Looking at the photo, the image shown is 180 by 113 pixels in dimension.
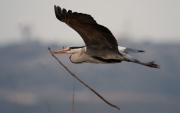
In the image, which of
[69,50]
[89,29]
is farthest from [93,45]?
[89,29]

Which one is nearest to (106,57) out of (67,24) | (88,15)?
(67,24)

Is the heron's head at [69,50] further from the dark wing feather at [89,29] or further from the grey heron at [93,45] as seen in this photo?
the dark wing feather at [89,29]

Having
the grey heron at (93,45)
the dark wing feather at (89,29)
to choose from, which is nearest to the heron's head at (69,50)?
the grey heron at (93,45)

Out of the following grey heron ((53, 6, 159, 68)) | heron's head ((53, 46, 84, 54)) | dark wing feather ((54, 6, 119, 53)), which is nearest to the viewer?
dark wing feather ((54, 6, 119, 53))

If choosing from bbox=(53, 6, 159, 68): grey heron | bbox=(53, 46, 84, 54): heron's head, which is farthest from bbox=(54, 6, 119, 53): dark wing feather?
bbox=(53, 46, 84, 54): heron's head

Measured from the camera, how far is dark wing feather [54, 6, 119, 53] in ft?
15.8

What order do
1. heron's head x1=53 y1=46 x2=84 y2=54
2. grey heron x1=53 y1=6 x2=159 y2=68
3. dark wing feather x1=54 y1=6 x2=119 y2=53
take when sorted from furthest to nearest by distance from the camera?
heron's head x1=53 y1=46 x2=84 y2=54
grey heron x1=53 y1=6 x2=159 y2=68
dark wing feather x1=54 y1=6 x2=119 y2=53

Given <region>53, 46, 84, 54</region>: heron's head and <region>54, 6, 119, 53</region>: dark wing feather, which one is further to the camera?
<region>53, 46, 84, 54</region>: heron's head

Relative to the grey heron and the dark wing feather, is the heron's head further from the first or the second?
the dark wing feather

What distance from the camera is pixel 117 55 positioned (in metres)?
5.81

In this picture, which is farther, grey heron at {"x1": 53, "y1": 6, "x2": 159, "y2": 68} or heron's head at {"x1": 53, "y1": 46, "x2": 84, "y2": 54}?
heron's head at {"x1": 53, "y1": 46, "x2": 84, "y2": 54}

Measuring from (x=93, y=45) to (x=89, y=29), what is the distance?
73 centimetres

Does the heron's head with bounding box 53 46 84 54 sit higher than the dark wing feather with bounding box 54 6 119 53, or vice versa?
the dark wing feather with bounding box 54 6 119 53

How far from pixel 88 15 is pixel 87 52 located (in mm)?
1447
